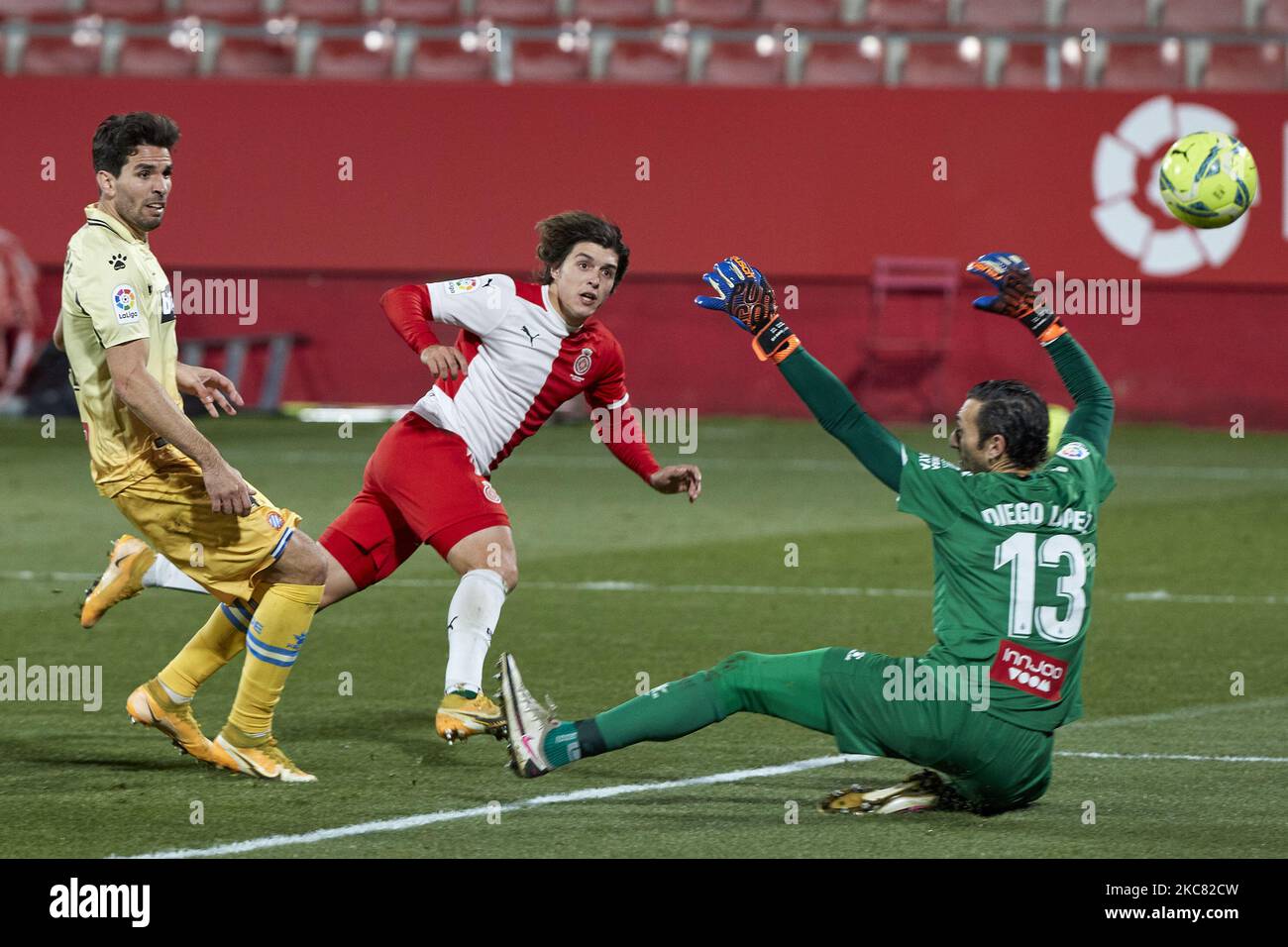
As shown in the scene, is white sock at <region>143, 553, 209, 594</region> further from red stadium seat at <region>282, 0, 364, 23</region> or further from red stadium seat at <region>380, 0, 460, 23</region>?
red stadium seat at <region>282, 0, 364, 23</region>

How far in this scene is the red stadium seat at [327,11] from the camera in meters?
23.8

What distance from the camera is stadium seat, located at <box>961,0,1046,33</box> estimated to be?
22766 millimetres

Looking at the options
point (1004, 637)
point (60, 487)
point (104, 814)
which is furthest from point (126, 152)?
point (60, 487)

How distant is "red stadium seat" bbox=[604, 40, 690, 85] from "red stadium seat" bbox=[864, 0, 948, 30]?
7.55 feet

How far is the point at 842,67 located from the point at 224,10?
24.3 ft

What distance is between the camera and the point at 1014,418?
19.5 ft

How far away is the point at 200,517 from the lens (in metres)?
6.50

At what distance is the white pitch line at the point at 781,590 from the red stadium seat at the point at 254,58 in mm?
12480

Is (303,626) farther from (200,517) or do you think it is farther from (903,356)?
(903,356)

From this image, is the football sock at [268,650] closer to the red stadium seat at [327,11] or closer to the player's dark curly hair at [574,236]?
the player's dark curly hair at [574,236]

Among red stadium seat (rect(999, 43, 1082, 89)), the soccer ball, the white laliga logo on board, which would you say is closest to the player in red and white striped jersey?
the soccer ball

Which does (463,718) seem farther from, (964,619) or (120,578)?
(964,619)

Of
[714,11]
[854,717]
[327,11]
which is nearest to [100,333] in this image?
[854,717]

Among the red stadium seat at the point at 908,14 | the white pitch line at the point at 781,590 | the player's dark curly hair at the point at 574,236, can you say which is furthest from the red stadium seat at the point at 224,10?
the player's dark curly hair at the point at 574,236
